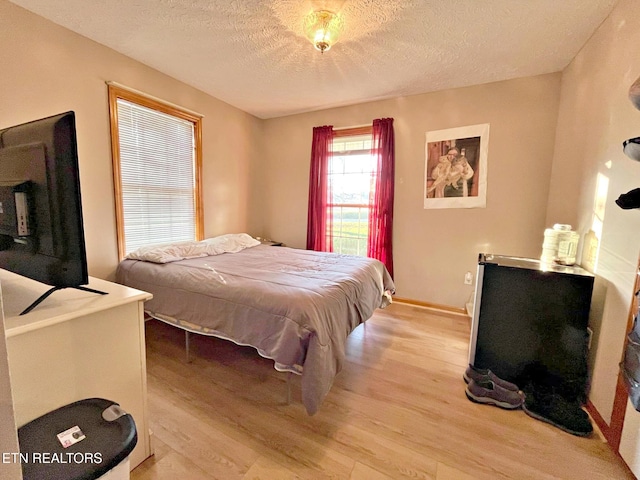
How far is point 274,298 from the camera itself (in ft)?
5.52

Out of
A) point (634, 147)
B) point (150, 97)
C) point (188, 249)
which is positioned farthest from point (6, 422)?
point (150, 97)

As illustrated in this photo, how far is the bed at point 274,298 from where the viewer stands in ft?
5.02

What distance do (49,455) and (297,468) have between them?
3.12 ft

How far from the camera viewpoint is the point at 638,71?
1.50 meters

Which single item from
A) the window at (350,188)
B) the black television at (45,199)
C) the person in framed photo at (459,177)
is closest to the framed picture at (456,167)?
the person in framed photo at (459,177)

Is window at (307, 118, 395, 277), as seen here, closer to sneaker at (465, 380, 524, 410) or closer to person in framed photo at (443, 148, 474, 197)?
person in framed photo at (443, 148, 474, 197)

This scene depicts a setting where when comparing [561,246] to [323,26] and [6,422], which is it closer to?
[323,26]

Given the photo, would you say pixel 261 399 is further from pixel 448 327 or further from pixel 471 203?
pixel 471 203

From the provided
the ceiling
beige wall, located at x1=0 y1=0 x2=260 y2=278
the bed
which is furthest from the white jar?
beige wall, located at x1=0 y1=0 x2=260 y2=278

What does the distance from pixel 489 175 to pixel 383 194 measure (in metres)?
1.13

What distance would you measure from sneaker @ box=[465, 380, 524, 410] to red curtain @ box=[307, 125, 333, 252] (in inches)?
93.3

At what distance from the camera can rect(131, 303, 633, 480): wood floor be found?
1.30m

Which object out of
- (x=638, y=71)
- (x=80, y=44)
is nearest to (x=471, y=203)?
(x=638, y=71)

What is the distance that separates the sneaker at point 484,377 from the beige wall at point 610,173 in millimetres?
426
